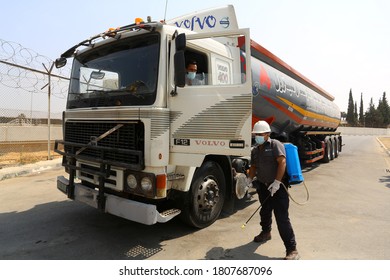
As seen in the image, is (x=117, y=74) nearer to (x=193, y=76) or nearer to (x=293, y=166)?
(x=193, y=76)

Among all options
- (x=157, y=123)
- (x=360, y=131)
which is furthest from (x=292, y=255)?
(x=360, y=131)

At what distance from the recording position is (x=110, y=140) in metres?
3.66

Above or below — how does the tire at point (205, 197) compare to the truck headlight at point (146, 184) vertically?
Answer: below

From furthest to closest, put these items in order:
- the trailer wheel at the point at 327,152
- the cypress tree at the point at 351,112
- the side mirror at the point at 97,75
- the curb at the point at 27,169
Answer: the cypress tree at the point at 351,112, the trailer wheel at the point at 327,152, the curb at the point at 27,169, the side mirror at the point at 97,75

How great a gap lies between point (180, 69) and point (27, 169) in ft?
23.8

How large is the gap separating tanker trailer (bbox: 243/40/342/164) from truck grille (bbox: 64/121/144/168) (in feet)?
8.02

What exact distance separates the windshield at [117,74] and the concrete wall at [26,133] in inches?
443

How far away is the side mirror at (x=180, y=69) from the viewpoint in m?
3.28

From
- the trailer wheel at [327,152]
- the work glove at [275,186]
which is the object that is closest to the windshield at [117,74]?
the work glove at [275,186]

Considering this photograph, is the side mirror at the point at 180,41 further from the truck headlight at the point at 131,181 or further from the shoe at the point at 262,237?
the shoe at the point at 262,237

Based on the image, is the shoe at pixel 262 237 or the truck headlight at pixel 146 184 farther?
the shoe at pixel 262 237

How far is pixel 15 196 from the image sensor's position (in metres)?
5.89

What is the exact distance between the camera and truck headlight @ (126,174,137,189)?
350 centimetres
